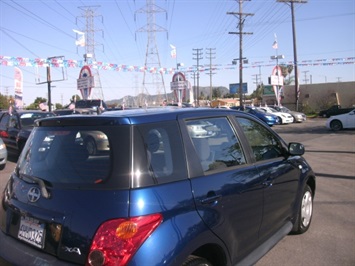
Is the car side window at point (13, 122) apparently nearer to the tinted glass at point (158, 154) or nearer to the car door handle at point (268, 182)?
the car door handle at point (268, 182)

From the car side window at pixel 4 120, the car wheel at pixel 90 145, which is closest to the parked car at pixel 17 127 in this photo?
the car side window at pixel 4 120

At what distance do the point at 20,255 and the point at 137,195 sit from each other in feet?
3.11

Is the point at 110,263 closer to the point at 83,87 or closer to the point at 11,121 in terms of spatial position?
the point at 11,121

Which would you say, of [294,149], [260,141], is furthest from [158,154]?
[294,149]

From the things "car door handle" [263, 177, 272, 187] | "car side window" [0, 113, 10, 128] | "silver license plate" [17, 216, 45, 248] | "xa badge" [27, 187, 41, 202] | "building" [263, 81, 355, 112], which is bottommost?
"silver license plate" [17, 216, 45, 248]

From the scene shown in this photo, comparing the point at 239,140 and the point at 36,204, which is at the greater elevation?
the point at 239,140

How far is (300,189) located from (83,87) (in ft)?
47.1

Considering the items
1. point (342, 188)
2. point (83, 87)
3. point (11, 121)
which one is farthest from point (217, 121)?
point (83, 87)

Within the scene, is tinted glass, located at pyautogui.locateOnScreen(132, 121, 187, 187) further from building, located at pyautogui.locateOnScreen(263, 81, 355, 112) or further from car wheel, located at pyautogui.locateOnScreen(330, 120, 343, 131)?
building, located at pyautogui.locateOnScreen(263, 81, 355, 112)

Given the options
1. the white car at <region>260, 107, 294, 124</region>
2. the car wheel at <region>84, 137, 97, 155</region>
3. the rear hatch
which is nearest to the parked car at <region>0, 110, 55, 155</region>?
the rear hatch

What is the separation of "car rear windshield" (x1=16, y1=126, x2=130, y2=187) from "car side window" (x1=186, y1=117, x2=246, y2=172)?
722 millimetres

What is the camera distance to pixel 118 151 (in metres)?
2.48

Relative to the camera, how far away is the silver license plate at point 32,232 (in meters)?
2.48

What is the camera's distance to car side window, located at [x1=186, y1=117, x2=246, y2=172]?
3.05 m
